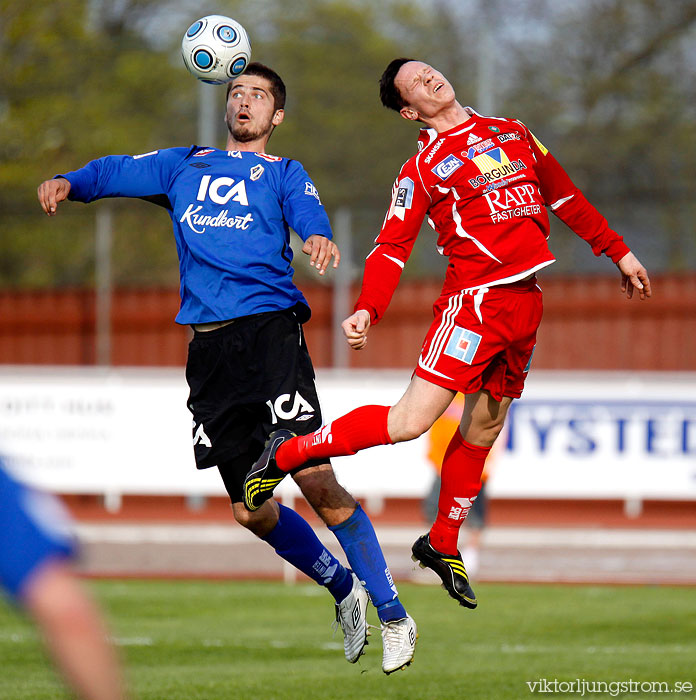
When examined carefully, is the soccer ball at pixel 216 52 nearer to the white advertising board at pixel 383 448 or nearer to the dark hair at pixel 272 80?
the dark hair at pixel 272 80

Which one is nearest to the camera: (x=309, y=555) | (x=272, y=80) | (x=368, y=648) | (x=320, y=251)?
(x=320, y=251)

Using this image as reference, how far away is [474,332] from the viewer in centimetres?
553

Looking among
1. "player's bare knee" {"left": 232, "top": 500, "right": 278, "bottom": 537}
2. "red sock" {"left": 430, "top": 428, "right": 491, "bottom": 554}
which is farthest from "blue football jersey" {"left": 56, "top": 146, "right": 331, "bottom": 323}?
"red sock" {"left": 430, "top": 428, "right": 491, "bottom": 554}

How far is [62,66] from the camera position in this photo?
2589 cm

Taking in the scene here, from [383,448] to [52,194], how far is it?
9634mm

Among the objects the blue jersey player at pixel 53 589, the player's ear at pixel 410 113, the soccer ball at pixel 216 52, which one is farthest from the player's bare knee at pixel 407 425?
the blue jersey player at pixel 53 589

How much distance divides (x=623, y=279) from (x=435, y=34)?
21735mm

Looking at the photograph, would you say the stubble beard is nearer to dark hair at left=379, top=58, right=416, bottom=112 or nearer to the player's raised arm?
dark hair at left=379, top=58, right=416, bottom=112

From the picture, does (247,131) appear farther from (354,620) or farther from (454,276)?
(354,620)

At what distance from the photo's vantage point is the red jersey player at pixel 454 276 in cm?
550

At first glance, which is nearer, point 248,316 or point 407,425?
point 407,425

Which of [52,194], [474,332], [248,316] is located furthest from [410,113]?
[52,194]

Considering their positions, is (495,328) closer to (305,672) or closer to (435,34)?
(305,672)

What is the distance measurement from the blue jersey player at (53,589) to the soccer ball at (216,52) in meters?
4.02
